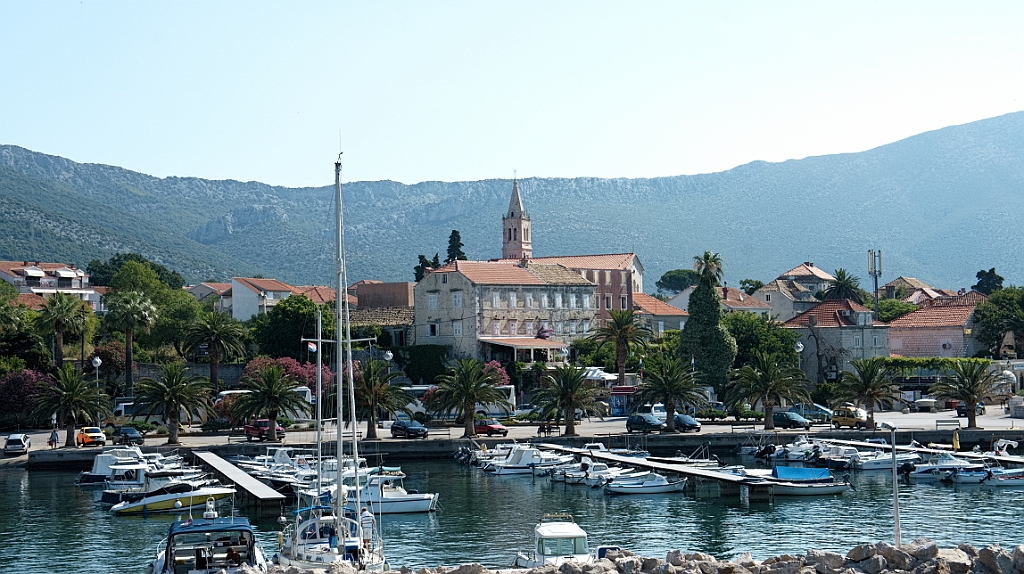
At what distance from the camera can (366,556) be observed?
36969 millimetres

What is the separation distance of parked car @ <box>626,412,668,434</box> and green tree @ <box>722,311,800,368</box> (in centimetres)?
2382

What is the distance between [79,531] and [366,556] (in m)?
18.2

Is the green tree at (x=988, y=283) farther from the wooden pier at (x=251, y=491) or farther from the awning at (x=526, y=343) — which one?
the wooden pier at (x=251, y=491)

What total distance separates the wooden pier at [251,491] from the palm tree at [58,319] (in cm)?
2398

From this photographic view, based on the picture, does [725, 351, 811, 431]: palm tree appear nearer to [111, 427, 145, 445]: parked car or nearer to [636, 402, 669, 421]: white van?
[636, 402, 669, 421]: white van

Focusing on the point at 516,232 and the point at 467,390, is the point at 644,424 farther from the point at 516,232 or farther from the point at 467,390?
the point at 516,232

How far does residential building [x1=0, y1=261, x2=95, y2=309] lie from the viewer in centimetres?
17025

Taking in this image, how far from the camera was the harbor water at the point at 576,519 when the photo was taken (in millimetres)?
44356

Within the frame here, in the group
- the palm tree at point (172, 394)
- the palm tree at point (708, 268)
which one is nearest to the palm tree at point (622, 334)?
the palm tree at point (708, 268)

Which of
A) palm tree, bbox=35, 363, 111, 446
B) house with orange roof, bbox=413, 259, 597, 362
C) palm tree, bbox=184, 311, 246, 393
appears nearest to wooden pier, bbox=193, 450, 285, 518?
palm tree, bbox=35, 363, 111, 446

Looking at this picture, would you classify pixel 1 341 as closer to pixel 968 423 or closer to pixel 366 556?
pixel 366 556

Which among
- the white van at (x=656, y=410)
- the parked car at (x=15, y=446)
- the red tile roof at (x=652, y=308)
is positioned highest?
the red tile roof at (x=652, y=308)

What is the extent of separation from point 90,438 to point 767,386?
4103 centimetres

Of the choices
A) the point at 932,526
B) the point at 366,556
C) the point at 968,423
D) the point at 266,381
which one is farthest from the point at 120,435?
the point at 968,423
